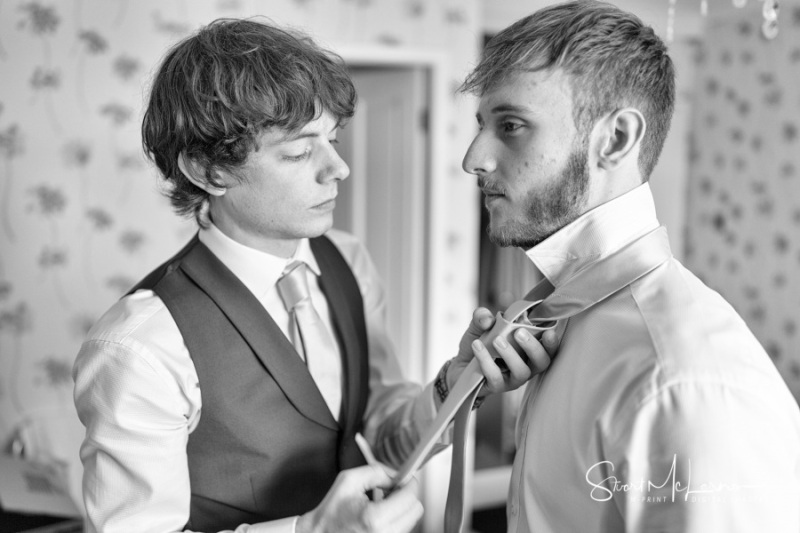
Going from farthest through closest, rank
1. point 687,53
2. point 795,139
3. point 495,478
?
point 687,53
point 495,478
point 795,139

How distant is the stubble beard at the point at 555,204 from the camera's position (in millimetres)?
1083

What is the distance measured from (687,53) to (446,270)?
7.10ft

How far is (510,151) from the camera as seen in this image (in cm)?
112

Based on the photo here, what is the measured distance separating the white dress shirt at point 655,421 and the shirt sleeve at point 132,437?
456mm

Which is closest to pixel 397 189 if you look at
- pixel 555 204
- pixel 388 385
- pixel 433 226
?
pixel 433 226

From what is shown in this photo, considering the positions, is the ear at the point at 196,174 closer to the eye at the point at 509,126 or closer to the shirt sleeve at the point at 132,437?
the shirt sleeve at the point at 132,437

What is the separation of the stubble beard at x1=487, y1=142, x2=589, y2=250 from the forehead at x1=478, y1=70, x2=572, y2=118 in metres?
0.07

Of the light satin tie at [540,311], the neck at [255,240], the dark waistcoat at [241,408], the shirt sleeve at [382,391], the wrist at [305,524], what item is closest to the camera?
the light satin tie at [540,311]

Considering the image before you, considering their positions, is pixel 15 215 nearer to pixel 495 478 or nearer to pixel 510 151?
pixel 510 151

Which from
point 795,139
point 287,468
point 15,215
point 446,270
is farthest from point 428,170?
point 287,468

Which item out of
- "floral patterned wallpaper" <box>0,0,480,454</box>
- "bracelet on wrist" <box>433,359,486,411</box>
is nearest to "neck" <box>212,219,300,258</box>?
"bracelet on wrist" <box>433,359,486,411</box>

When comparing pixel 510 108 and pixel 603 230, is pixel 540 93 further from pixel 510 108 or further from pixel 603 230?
pixel 603 230

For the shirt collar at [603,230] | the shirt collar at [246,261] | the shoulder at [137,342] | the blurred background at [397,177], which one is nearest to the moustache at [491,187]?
the shirt collar at [603,230]

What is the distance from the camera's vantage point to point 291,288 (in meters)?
1.38
